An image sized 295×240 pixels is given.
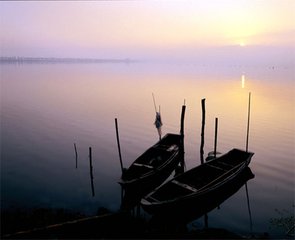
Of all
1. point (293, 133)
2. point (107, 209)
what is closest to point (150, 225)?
point (107, 209)

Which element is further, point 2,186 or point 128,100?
point 128,100

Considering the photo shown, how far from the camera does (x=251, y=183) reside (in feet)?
73.4

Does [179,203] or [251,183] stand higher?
[179,203]

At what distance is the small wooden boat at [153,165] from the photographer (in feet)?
59.0

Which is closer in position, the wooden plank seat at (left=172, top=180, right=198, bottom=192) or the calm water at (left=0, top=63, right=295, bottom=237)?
the wooden plank seat at (left=172, top=180, right=198, bottom=192)

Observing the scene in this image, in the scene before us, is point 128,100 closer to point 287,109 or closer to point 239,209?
point 287,109

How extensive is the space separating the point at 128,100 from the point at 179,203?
4857cm

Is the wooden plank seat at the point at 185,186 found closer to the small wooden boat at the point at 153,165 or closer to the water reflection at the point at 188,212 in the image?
the water reflection at the point at 188,212

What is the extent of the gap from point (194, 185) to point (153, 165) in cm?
337

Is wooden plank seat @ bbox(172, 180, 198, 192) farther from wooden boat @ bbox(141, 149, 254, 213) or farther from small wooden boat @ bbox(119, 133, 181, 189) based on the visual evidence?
small wooden boat @ bbox(119, 133, 181, 189)

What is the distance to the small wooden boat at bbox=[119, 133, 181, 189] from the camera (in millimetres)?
17969

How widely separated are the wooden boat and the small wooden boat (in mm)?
1686

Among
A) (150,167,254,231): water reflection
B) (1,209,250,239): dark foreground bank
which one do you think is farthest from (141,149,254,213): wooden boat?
(1,209,250,239): dark foreground bank

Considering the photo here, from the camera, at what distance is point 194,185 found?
18.3 metres
